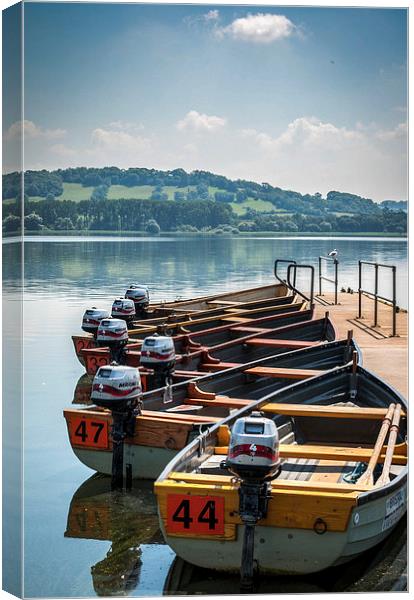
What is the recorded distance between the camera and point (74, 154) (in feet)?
132

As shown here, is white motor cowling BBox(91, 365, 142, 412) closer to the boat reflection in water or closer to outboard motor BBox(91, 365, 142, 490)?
outboard motor BBox(91, 365, 142, 490)

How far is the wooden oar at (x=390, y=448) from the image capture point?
17.2 ft

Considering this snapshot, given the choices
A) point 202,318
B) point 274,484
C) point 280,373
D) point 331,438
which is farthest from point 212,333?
point 274,484

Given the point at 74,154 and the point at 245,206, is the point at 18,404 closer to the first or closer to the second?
the point at 74,154

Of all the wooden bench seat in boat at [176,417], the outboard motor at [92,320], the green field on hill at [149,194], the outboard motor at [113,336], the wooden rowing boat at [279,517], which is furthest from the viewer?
the green field on hill at [149,194]

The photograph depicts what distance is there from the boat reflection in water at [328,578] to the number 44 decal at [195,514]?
28 cm

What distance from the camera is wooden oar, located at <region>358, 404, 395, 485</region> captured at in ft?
17.1

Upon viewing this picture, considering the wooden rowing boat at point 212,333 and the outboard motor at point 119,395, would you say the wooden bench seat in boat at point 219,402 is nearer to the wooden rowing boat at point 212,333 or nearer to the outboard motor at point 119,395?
the outboard motor at point 119,395

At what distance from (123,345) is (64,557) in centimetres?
312

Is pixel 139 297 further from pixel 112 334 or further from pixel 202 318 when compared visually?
pixel 112 334

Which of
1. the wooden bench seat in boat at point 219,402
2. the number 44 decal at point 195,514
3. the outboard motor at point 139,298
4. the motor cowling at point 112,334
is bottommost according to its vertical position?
the number 44 decal at point 195,514

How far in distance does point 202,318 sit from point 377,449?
22.0 feet

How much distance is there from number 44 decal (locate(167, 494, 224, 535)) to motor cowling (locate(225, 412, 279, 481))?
0.75ft

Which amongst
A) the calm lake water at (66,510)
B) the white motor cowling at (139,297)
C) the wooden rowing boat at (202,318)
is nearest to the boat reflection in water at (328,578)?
the calm lake water at (66,510)
